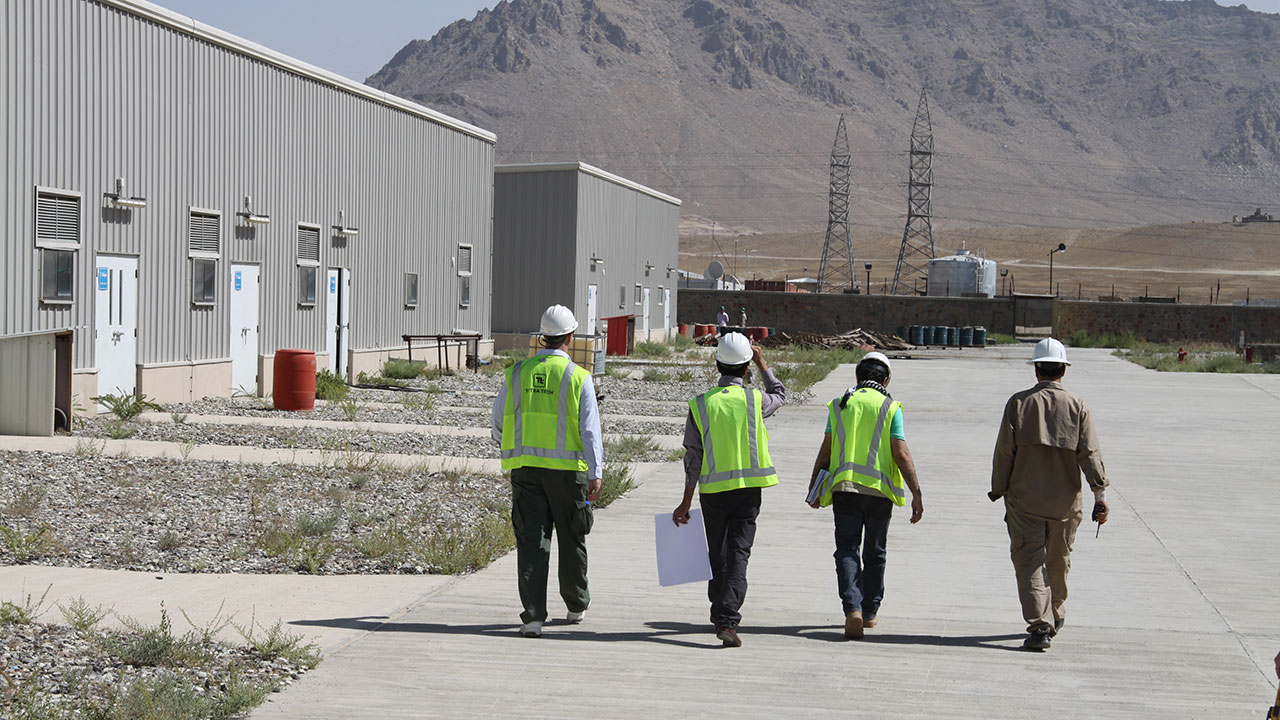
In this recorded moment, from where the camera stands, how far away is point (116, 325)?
65.0 ft

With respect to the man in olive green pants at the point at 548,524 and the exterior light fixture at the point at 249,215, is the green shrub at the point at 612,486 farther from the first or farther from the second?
the exterior light fixture at the point at 249,215

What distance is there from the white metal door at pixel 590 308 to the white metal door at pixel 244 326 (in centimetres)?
1924

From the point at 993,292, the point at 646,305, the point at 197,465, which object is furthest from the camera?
the point at 993,292

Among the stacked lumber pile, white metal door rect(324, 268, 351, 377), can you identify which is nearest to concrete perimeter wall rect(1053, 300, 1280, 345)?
the stacked lumber pile

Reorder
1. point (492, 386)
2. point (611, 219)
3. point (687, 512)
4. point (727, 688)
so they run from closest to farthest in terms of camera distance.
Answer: point (727, 688) < point (687, 512) < point (492, 386) < point (611, 219)

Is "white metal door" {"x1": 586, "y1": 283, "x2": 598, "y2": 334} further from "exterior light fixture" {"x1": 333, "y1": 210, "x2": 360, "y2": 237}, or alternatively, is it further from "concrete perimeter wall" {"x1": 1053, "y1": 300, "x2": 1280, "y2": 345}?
"concrete perimeter wall" {"x1": 1053, "y1": 300, "x2": 1280, "y2": 345}

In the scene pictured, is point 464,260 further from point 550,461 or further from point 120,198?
point 550,461

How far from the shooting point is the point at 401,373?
1125 inches

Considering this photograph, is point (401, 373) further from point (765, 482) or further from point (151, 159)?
point (765, 482)

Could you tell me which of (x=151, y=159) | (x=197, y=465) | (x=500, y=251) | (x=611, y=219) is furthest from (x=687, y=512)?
(x=611, y=219)

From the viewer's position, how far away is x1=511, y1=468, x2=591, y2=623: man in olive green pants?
26.9ft

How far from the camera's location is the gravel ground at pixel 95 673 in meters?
6.18

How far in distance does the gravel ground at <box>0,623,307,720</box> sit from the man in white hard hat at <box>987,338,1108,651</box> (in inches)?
162

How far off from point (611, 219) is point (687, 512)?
38127 millimetres
